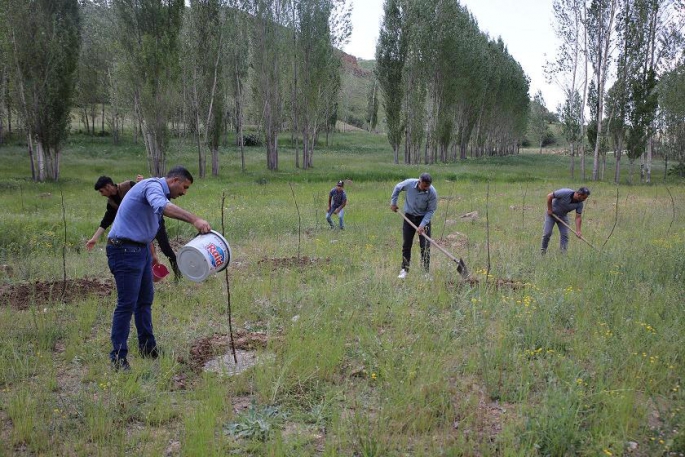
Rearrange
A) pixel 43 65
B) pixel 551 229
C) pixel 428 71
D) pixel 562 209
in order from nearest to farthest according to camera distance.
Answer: pixel 562 209, pixel 551 229, pixel 43 65, pixel 428 71

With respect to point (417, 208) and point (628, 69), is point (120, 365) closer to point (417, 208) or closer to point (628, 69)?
point (417, 208)

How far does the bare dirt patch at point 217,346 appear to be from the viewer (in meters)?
4.41

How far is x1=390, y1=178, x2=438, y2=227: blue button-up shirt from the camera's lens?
7164 mm

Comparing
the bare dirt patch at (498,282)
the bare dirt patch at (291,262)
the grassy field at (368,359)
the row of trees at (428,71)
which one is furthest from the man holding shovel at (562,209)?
the row of trees at (428,71)

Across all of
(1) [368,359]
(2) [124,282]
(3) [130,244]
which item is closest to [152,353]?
(2) [124,282]

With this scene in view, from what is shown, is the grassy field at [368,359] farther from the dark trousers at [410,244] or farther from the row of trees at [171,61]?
the row of trees at [171,61]

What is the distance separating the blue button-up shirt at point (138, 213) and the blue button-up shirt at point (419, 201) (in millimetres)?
3855

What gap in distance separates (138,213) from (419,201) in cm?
428

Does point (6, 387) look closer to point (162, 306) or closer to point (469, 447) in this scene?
point (162, 306)

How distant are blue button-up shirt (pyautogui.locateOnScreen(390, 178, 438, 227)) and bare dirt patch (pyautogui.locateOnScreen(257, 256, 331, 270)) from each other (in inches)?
72.0

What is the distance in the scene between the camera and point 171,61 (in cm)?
2095

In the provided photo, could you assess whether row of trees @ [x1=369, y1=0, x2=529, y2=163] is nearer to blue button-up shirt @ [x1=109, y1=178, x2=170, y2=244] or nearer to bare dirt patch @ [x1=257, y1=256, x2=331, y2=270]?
bare dirt patch @ [x1=257, y1=256, x2=331, y2=270]

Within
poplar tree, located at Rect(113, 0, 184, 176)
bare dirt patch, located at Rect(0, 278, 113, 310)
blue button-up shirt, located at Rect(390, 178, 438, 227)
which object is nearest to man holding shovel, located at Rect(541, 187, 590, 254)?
blue button-up shirt, located at Rect(390, 178, 438, 227)

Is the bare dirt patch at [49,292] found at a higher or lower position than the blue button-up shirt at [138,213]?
lower
